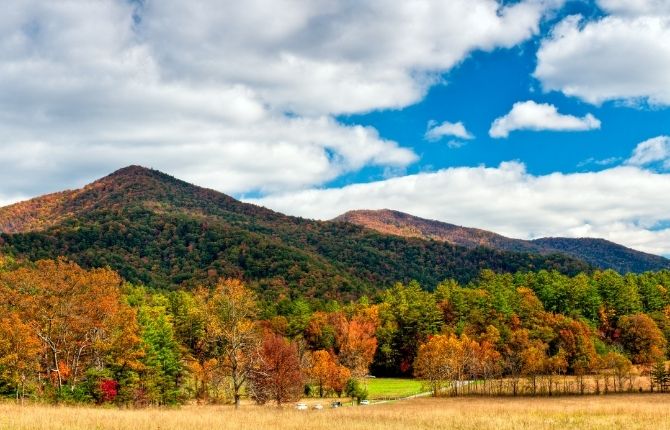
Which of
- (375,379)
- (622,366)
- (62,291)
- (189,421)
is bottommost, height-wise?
(375,379)

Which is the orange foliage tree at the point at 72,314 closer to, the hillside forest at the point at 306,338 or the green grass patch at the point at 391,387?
the hillside forest at the point at 306,338

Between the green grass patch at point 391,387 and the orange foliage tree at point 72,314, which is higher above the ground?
the orange foliage tree at point 72,314

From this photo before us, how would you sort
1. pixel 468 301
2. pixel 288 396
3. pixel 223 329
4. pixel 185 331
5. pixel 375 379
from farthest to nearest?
pixel 468 301 → pixel 375 379 → pixel 185 331 → pixel 288 396 → pixel 223 329

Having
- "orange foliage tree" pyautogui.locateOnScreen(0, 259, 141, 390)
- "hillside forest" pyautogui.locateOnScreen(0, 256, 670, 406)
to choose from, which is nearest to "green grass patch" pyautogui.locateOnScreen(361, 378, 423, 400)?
"hillside forest" pyautogui.locateOnScreen(0, 256, 670, 406)

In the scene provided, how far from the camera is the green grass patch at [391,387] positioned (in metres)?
86.5

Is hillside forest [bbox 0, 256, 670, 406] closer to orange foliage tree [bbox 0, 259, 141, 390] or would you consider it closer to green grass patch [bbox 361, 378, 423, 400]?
orange foliage tree [bbox 0, 259, 141, 390]

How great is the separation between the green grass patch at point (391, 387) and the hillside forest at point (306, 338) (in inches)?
114

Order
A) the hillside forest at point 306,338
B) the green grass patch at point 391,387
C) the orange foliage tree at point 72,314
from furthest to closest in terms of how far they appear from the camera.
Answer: the green grass patch at point 391,387
the orange foliage tree at point 72,314
the hillside forest at point 306,338

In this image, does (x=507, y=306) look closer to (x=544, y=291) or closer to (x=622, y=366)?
(x=544, y=291)

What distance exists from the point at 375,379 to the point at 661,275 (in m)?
83.1

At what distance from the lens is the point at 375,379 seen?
11681 cm

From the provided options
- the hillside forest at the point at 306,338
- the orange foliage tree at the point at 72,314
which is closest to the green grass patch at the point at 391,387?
the hillside forest at the point at 306,338

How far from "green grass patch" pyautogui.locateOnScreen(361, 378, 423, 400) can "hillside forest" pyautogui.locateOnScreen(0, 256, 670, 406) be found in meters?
2.90

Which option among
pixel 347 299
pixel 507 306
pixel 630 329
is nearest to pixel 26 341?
pixel 507 306
